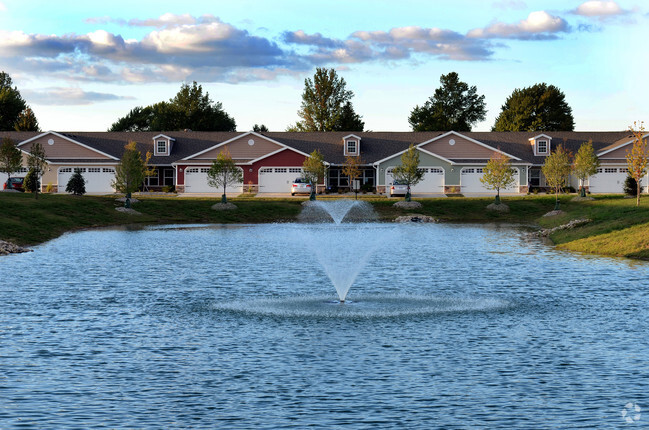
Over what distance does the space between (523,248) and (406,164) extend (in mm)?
40094

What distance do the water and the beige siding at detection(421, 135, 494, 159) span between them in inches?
2270

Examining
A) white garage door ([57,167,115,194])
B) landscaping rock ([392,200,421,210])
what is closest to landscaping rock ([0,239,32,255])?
landscaping rock ([392,200,421,210])

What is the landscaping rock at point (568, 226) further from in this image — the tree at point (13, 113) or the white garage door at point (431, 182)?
the tree at point (13, 113)

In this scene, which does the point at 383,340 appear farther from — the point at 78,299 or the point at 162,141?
the point at 162,141

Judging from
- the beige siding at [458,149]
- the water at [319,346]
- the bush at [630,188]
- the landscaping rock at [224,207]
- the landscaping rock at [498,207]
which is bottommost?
the water at [319,346]

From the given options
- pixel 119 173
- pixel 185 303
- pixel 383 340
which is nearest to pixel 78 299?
pixel 185 303

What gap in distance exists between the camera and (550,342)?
60.1 feet

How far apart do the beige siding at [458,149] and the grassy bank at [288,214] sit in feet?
42.6

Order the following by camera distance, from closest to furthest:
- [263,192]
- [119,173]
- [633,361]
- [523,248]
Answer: [633,361], [523,248], [119,173], [263,192]

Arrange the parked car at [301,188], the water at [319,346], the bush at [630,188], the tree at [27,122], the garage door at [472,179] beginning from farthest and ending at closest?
the tree at [27,122] < the garage door at [472,179] < the parked car at [301,188] < the bush at [630,188] < the water at [319,346]

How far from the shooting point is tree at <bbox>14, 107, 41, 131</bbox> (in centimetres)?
12238

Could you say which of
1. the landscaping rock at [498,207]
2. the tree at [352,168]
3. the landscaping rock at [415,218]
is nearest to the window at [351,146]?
the tree at [352,168]

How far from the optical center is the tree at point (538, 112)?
124 m

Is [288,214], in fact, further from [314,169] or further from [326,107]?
[326,107]
